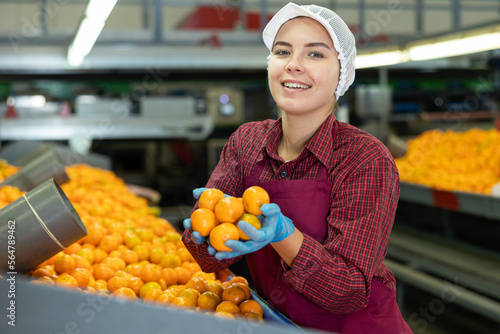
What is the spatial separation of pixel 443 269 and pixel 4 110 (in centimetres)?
551

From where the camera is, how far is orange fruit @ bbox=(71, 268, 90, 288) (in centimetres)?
204

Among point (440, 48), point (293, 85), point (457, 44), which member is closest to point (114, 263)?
point (293, 85)

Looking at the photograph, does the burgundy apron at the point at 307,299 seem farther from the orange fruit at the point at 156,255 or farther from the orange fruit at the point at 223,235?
the orange fruit at the point at 156,255

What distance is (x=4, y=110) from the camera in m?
6.82

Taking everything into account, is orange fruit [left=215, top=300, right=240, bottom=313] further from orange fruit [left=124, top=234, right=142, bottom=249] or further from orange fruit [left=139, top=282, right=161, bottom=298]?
orange fruit [left=124, top=234, right=142, bottom=249]

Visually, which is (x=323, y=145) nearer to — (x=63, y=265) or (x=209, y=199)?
(x=209, y=199)

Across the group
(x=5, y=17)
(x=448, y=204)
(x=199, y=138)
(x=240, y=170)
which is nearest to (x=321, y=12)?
(x=240, y=170)

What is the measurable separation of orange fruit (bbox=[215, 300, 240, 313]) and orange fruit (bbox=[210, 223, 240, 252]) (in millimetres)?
390

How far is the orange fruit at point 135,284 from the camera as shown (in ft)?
6.97

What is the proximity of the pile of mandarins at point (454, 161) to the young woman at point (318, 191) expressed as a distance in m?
2.69

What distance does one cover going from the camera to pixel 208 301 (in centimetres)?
187

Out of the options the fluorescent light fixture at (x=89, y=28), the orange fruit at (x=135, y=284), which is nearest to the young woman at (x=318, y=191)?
the orange fruit at (x=135, y=284)

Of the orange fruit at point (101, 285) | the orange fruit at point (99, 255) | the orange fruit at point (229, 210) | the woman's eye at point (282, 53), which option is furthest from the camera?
the orange fruit at point (99, 255)

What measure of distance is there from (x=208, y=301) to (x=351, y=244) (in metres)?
0.56
